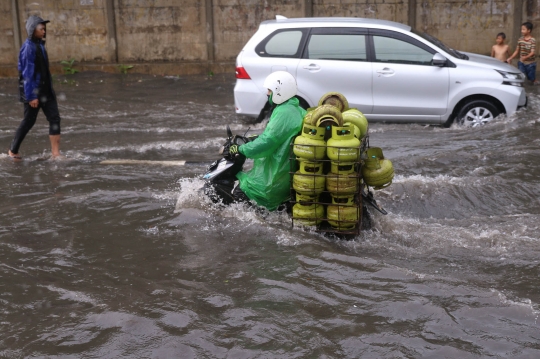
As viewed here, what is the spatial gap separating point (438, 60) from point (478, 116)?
3.47 feet

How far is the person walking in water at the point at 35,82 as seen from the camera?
8766 millimetres

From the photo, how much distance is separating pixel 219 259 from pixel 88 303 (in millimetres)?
1202

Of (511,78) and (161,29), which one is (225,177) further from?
(161,29)

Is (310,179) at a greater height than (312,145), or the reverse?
(312,145)

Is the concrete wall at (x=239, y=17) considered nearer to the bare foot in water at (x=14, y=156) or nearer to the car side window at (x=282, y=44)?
the car side window at (x=282, y=44)

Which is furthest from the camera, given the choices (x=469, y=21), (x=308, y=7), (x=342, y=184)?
(x=308, y=7)

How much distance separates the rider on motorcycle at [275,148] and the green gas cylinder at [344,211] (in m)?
0.50

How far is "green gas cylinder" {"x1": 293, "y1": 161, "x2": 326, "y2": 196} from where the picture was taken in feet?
18.5

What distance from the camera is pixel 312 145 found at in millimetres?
5547

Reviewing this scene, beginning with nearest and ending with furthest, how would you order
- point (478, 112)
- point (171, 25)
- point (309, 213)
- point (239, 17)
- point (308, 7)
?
point (309, 213) < point (478, 112) < point (308, 7) < point (239, 17) < point (171, 25)

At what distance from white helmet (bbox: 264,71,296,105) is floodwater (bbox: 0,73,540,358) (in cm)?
106

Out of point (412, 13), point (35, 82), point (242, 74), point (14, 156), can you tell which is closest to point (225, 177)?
point (35, 82)

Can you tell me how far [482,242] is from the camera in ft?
19.3

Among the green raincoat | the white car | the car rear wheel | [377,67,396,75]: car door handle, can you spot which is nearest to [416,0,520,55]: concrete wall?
the white car
